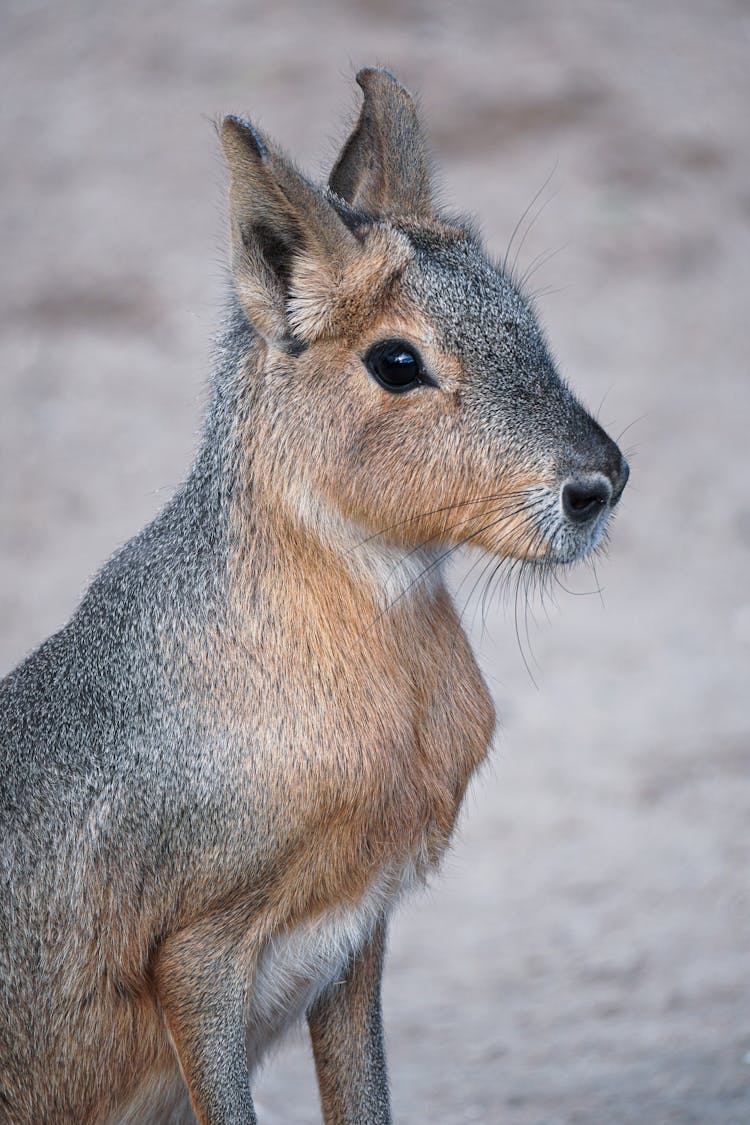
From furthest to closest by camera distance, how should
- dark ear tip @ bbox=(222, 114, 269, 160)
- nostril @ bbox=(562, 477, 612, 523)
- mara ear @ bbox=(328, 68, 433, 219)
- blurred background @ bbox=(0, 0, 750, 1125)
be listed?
blurred background @ bbox=(0, 0, 750, 1125) < mara ear @ bbox=(328, 68, 433, 219) < nostril @ bbox=(562, 477, 612, 523) < dark ear tip @ bbox=(222, 114, 269, 160)

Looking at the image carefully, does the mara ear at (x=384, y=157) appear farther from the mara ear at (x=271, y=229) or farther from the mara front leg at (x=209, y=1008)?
the mara front leg at (x=209, y=1008)

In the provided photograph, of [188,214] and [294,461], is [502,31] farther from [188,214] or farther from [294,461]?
[294,461]

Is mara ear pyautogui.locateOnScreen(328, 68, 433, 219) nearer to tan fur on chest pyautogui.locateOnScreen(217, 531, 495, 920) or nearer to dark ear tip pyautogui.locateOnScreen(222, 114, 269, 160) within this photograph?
dark ear tip pyautogui.locateOnScreen(222, 114, 269, 160)

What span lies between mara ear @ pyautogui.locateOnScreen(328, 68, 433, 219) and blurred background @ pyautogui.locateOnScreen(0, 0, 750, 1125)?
8.8 inches

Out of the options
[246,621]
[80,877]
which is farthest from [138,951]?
[246,621]


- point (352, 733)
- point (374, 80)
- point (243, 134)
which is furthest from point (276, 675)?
point (374, 80)

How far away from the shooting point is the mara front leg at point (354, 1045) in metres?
4.04

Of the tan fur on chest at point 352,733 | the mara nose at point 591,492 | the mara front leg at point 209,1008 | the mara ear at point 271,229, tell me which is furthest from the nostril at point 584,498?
the mara front leg at point 209,1008

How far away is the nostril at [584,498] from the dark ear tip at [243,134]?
1.04m

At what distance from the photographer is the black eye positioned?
3516 millimetres

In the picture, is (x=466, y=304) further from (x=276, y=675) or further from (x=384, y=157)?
(x=276, y=675)

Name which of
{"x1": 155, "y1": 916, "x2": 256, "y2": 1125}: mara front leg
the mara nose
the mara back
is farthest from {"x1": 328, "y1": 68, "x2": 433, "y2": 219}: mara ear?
{"x1": 155, "y1": 916, "x2": 256, "y2": 1125}: mara front leg

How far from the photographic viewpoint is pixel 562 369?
9.95 m

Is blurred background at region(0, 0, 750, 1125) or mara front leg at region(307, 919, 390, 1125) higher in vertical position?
blurred background at region(0, 0, 750, 1125)
